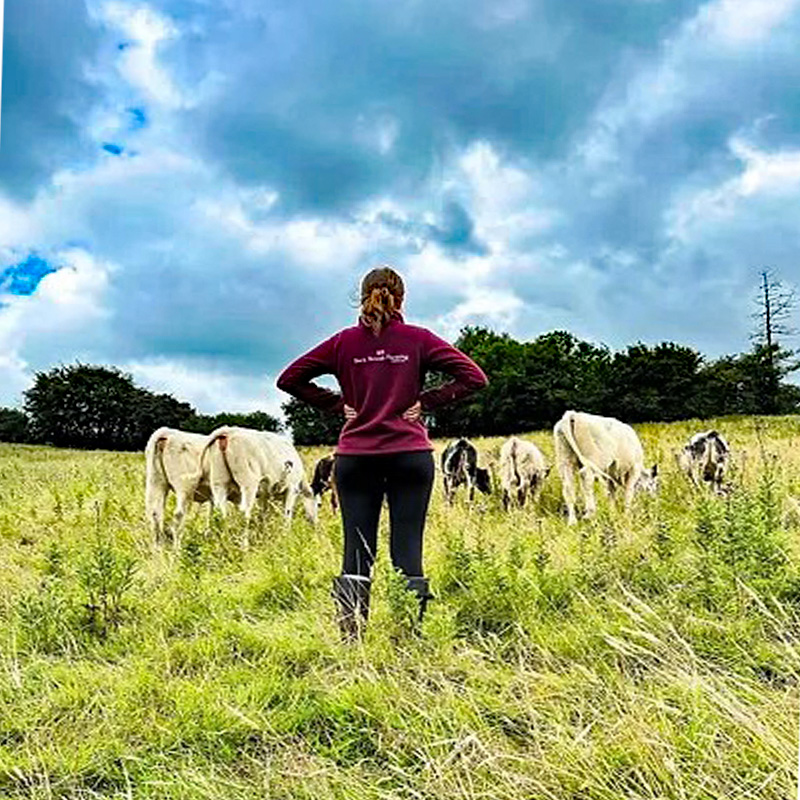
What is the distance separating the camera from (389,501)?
334 centimetres

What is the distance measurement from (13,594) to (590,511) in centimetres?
461

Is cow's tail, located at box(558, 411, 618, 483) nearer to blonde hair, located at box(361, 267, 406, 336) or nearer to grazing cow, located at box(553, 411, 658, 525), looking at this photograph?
grazing cow, located at box(553, 411, 658, 525)

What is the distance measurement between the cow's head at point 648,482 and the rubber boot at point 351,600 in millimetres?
5119

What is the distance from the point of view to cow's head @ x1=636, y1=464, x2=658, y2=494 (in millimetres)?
8164

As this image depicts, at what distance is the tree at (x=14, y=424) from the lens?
7496mm

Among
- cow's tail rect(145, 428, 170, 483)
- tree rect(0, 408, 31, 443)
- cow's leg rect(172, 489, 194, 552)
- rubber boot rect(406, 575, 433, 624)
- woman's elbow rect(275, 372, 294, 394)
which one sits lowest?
rubber boot rect(406, 575, 433, 624)

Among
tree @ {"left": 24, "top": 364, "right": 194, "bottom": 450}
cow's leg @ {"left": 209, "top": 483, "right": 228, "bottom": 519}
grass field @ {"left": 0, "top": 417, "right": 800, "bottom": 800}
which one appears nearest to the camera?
grass field @ {"left": 0, "top": 417, "right": 800, "bottom": 800}

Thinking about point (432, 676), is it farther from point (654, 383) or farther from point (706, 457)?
point (706, 457)

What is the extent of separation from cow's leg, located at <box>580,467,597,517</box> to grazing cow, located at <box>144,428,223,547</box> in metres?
3.11

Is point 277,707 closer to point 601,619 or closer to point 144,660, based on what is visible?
point 144,660

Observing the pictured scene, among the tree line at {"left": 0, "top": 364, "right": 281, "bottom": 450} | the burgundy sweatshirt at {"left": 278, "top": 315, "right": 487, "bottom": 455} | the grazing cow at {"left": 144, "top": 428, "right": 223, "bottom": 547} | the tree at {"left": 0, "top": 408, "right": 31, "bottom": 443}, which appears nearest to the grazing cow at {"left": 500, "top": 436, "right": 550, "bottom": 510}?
the tree line at {"left": 0, "top": 364, "right": 281, "bottom": 450}

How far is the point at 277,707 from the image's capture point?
2.61m

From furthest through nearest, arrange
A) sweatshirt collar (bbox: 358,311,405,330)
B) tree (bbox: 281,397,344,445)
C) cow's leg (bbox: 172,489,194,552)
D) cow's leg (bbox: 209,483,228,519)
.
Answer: cow's leg (bbox: 209,483,228,519)
cow's leg (bbox: 172,489,194,552)
tree (bbox: 281,397,344,445)
sweatshirt collar (bbox: 358,311,405,330)

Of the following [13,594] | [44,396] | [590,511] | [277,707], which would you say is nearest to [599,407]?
[590,511]
